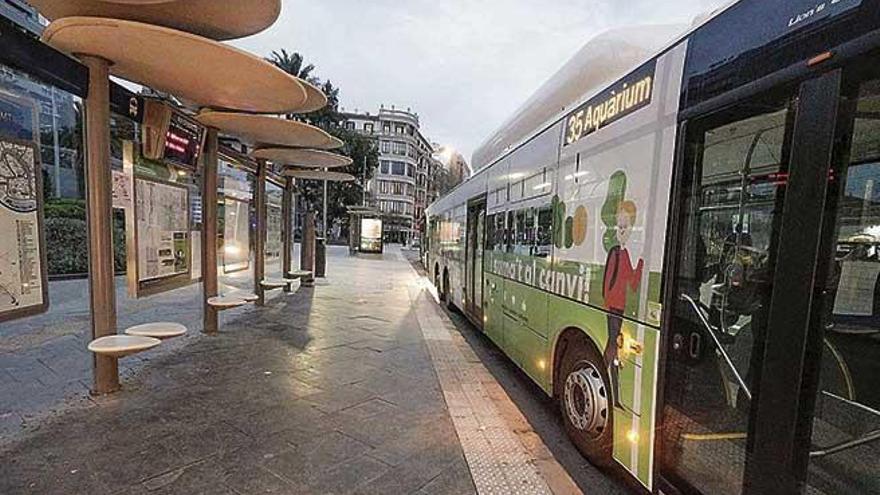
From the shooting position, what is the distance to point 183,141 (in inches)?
220

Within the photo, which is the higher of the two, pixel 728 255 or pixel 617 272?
pixel 728 255

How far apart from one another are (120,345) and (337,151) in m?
21.0

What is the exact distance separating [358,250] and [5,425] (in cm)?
2511

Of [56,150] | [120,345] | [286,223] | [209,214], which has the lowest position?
[120,345]

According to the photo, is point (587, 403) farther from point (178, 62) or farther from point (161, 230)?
point (161, 230)

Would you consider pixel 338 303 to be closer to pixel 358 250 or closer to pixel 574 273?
pixel 574 273

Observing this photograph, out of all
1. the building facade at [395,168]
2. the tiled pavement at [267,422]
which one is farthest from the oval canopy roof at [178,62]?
the building facade at [395,168]

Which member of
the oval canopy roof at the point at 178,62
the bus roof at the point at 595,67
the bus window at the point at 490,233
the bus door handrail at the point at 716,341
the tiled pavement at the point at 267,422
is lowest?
the tiled pavement at the point at 267,422

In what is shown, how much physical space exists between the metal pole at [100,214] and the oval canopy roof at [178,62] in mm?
288

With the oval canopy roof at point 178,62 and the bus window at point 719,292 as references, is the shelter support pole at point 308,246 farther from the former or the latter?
the bus window at point 719,292

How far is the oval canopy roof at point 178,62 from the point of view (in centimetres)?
331

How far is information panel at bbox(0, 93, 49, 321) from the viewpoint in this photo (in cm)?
338

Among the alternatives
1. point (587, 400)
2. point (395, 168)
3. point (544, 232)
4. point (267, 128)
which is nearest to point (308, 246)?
point (267, 128)

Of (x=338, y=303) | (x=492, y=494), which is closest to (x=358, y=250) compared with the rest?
(x=338, y=303)
